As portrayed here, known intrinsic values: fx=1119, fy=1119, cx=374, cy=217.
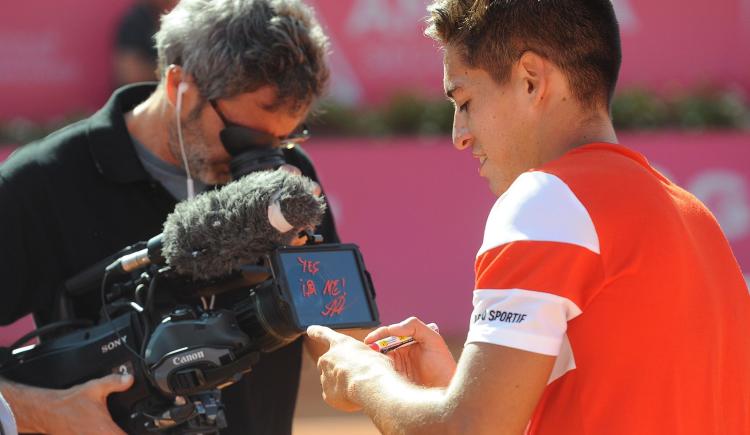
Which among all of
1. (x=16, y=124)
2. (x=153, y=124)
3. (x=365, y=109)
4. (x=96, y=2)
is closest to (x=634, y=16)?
(x=365, y=109)

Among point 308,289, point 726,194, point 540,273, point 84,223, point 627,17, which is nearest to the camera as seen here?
point 540,273

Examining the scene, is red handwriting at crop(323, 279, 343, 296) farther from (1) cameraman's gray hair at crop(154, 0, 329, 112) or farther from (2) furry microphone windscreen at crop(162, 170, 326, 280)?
(1) cameraman's gray hair at crop(154, 0, 329, 112)

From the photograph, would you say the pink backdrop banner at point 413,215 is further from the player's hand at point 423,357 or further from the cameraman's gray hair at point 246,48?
the player's hand at point 423,357

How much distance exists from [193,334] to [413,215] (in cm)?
644

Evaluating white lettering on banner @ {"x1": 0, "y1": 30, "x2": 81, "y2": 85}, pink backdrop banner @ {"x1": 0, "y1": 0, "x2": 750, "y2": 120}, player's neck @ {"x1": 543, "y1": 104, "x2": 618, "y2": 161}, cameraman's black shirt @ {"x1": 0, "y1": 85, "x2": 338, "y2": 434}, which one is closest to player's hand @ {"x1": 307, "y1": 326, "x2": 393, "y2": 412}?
player's neck @ {"x1": 543, "y1": 104, "x2": 618, "y2": 161}

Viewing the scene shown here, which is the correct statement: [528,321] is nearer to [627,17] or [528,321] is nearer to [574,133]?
[574,133]

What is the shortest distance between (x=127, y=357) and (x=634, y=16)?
881cm

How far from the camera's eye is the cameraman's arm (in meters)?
2.71

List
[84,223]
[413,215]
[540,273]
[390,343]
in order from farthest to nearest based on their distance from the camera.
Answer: [413,215]
[84,223]
[390,343]
[540,273]

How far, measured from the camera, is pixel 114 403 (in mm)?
2770

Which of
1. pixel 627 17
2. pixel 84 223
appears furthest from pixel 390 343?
pixel 627 17

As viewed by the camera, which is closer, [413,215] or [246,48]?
[246,48]

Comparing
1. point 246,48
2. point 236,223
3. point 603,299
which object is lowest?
point 603,299

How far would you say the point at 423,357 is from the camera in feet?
7.69
